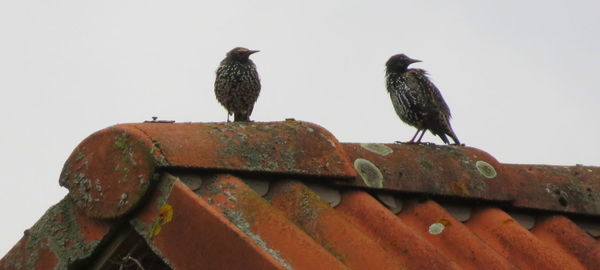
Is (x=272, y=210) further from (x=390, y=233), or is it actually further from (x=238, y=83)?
(x=238, y=83)

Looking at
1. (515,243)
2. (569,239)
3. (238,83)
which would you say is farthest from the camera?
(238,83)

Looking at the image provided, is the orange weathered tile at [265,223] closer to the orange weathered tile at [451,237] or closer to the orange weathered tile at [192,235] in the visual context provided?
the orange weathered tile at [192,235]

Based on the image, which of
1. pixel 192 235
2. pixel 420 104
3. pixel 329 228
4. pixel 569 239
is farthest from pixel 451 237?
pixel 420 104

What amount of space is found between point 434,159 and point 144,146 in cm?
143

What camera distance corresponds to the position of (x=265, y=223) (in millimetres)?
3082

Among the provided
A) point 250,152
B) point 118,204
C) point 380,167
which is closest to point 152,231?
point 118,204

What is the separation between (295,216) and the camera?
337cm

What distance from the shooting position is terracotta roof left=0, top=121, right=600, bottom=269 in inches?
117

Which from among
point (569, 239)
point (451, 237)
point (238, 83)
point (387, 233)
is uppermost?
point (387, 233)

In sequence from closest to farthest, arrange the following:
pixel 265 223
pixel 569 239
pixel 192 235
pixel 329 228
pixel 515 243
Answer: pixel 192 235
pixel 265 223
pixel 329 228
pixel 515 243
pixel 569 239

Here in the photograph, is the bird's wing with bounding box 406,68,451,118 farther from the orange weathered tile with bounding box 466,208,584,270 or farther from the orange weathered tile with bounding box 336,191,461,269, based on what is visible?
the orange weathered tile with bounding box 336,191,461,269

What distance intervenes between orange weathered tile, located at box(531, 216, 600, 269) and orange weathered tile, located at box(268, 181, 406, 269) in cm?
106

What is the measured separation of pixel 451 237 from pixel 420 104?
4035mm

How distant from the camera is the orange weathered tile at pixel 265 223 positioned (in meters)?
2.95
